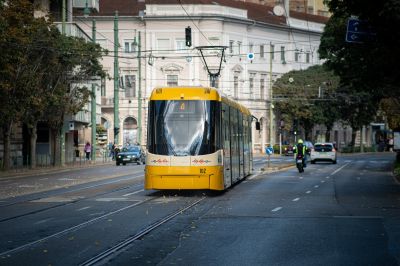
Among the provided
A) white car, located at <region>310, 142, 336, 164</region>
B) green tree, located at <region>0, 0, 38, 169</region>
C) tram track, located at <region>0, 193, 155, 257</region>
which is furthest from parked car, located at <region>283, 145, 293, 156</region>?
tram track, located at <region>0, 193, 155, 257</region>

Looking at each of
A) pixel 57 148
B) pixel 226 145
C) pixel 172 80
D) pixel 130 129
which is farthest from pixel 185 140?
pixel 172 80

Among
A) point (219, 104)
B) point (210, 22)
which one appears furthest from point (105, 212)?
point (210, 22)

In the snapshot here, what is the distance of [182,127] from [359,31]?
5.96 meters

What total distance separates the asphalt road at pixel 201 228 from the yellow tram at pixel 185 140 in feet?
1.91

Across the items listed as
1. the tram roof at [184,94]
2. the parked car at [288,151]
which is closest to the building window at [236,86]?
the parked car at [288,151]

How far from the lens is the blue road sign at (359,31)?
2638cm

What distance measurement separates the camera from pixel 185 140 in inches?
1058

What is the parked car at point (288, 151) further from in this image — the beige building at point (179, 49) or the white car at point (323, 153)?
the white car at point (323, 153)

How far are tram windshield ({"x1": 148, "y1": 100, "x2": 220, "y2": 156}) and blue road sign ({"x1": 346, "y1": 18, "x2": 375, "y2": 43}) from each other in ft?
15.1

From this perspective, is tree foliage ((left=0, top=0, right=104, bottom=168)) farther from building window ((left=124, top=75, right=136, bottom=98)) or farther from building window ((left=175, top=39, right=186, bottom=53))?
building window ((left=175, top=39, right=186, bottom=53))

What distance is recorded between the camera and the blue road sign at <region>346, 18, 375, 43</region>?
86.5 feet

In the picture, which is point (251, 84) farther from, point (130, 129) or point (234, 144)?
point (234, 144)

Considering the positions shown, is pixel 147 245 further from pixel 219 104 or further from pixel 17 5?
pixel 17 5

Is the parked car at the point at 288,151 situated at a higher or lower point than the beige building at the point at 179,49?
lower
